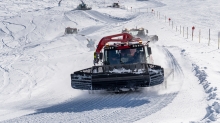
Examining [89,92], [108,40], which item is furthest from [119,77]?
[108,40]

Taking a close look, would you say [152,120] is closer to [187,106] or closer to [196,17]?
[187,106]

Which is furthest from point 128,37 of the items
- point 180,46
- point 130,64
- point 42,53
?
point 42,53

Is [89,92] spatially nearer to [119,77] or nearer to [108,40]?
[119,77]

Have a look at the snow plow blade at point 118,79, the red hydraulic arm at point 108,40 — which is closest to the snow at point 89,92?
the snow plow blade at point 118,79

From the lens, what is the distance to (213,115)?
9.19 m

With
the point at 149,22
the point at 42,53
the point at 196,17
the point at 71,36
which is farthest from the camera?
the point at 196,17

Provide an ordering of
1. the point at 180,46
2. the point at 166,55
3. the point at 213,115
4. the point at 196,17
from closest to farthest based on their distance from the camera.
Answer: the point at 213,115
the point at 166,55
the point at 180,46
the point at 196,17

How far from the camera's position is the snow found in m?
10.6

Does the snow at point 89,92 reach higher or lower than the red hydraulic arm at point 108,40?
lower

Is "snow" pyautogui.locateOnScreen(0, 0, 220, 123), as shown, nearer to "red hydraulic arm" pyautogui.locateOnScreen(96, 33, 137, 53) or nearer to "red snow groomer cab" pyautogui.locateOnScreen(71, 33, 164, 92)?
"red snow groomer cab" pyautogui.locateOnScreen(71, 33, 164, 92)

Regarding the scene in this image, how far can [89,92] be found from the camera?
14031mm

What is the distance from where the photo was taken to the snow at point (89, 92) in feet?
34.7

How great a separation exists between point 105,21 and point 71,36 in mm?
13941

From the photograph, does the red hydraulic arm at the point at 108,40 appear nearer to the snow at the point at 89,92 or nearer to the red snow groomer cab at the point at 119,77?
the red snow groomer cab at the point at 119,77
